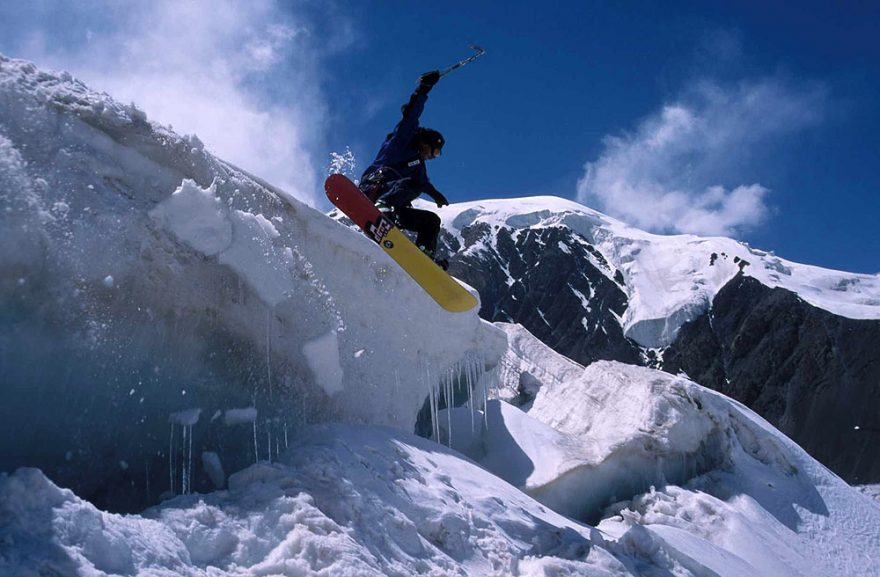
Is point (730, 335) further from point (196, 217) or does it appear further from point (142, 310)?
point (142, 310)

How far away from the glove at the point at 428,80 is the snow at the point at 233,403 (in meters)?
1.61

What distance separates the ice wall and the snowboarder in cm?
93

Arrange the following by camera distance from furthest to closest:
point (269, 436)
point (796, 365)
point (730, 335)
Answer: point (730, 335) → point (796, 365) → point (269, 436)

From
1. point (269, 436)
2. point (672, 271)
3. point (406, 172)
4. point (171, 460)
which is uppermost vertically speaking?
point (672, 271)

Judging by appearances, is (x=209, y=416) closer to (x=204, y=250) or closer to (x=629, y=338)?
(x=204, y=250)

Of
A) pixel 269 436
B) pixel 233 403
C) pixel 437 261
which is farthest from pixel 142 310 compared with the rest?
pixel 437 261

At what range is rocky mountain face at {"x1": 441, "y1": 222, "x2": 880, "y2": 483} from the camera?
160ft

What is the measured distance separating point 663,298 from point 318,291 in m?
61.8

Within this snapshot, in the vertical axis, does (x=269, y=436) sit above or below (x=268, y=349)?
below

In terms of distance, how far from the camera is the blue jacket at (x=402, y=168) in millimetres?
7332

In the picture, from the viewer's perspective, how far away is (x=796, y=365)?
183 ft

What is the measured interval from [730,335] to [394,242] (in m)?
58.9

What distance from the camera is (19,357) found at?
4.10 m

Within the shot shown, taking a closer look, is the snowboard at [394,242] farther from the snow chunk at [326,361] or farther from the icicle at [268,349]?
the icicle at [268,349]
